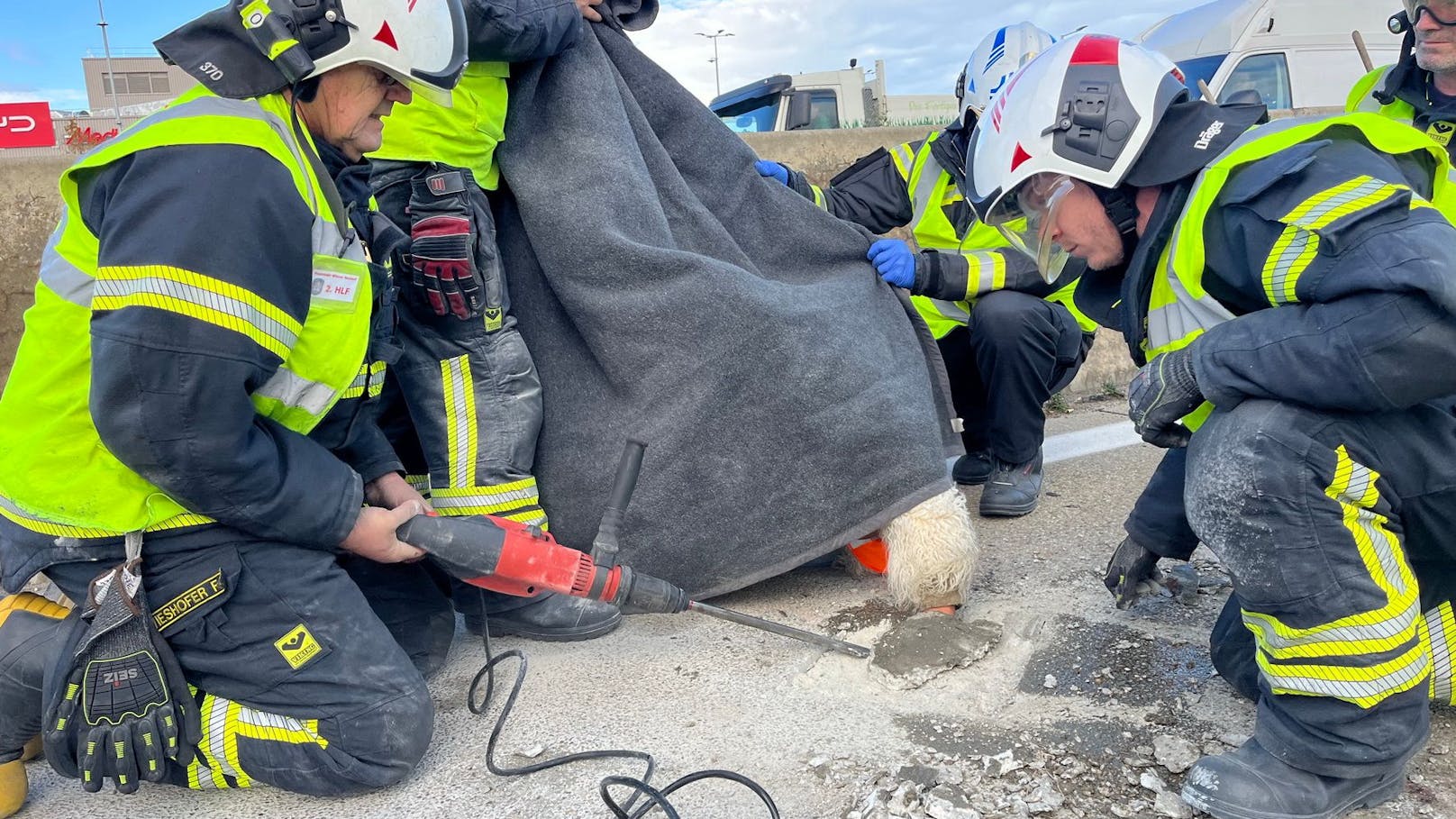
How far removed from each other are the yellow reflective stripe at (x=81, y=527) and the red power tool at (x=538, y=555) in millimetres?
385

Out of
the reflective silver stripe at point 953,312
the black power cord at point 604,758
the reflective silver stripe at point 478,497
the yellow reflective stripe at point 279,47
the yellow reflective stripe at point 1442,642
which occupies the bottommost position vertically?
the black power cord at point 604,758

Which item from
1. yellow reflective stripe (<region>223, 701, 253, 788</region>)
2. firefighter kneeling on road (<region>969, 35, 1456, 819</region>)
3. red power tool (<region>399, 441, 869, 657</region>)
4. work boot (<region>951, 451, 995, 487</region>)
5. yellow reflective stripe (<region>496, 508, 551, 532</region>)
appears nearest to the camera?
firefighter kneeling on road (<region>969, 35, 1456, 819</region>)

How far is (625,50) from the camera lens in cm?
286

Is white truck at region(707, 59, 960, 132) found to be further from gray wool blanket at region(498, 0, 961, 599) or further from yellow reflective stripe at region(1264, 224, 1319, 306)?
yellow reflective stripe at region(1264, 224, 1319, 306)

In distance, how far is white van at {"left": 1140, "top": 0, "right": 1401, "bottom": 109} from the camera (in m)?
8.35

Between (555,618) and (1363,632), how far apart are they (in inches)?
67.6

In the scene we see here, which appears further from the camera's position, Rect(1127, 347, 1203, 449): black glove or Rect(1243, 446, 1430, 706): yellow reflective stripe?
Rect(1127, 347, 1203, 449): black glove

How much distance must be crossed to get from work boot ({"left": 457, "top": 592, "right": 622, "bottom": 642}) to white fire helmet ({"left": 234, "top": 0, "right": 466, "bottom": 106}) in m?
1.23

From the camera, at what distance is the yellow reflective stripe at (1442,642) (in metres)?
1.93

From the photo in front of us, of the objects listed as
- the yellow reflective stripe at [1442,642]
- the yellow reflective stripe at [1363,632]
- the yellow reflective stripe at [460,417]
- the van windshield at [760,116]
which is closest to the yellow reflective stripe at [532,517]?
the yellow reflective stripe at [460,417]

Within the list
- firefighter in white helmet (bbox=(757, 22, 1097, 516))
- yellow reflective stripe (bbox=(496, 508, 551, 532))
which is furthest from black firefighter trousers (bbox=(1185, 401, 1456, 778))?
yellow reflective stripe (bbox=(496, 508, 551, 532))

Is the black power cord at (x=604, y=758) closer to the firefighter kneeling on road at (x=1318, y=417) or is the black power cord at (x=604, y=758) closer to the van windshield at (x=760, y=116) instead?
the firefighter kneeling on road at (x=1318, y=417)

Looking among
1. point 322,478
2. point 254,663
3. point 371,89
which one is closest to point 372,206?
point 371,89

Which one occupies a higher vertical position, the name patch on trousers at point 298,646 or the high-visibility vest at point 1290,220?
the high-visibility vest at point 1290,220
